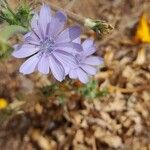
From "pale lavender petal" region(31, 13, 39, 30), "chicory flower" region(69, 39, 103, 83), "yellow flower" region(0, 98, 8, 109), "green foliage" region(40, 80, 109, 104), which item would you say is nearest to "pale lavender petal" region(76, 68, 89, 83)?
"chicory flower" region(69, 39, 103, 83)

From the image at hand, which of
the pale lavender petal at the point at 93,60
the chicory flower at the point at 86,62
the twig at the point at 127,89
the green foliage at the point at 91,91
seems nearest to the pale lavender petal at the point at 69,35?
the chicory flower at the point at 86,62

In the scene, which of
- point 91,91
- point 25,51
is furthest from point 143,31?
point 25,51

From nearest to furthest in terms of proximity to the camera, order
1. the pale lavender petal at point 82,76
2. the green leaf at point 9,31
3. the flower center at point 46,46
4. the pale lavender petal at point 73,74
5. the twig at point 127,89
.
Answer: the green leaf at point 9,31 → the flower center at point 46,46 → the pale lavender petal at point 73,74 → the pale lavender petal at point 82,76 → the twig at point 127,89

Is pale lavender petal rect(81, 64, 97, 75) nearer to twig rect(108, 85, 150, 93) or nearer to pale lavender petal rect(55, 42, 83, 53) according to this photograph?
pale lavender petal rect(55, 42, 83, 53)

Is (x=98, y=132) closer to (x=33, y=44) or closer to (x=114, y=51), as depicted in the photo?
(x=114, y=51)

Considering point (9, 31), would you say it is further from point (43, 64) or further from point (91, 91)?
point (91, 91)

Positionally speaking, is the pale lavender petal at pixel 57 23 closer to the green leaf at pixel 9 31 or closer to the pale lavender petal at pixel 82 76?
the green leaf at pixel 9 31
